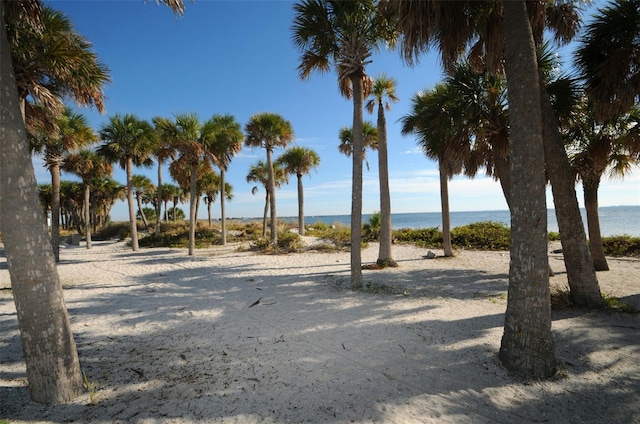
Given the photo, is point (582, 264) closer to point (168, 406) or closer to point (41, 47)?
point (168, 406)

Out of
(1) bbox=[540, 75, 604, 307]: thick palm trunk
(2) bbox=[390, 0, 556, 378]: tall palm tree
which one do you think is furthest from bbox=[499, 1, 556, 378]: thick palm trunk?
(1) bbox=[540, 75, 604, 307]: thick palm trunk

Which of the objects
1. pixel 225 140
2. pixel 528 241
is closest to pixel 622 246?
pixel 528 241

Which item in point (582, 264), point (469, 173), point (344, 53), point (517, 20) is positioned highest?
point (344, 53)

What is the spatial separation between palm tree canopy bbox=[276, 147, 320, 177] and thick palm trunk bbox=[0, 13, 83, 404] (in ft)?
72.3

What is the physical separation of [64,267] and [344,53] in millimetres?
14381

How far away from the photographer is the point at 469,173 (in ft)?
32.9

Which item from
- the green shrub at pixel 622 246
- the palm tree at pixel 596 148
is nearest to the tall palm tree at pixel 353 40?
the palm tree at pixel 596 148

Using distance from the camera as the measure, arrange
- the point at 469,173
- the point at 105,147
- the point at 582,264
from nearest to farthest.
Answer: the point at 582,264
the point at 469,173
the point at 105,147

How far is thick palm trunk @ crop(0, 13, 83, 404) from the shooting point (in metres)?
2.94

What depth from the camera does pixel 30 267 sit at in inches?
118

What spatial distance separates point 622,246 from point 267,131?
18404 millimetres

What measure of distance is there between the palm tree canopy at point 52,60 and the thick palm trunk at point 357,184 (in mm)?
6878

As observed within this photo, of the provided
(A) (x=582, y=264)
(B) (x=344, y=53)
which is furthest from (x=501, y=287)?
(B) (x=344, y=53)

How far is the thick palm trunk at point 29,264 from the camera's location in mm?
2936
